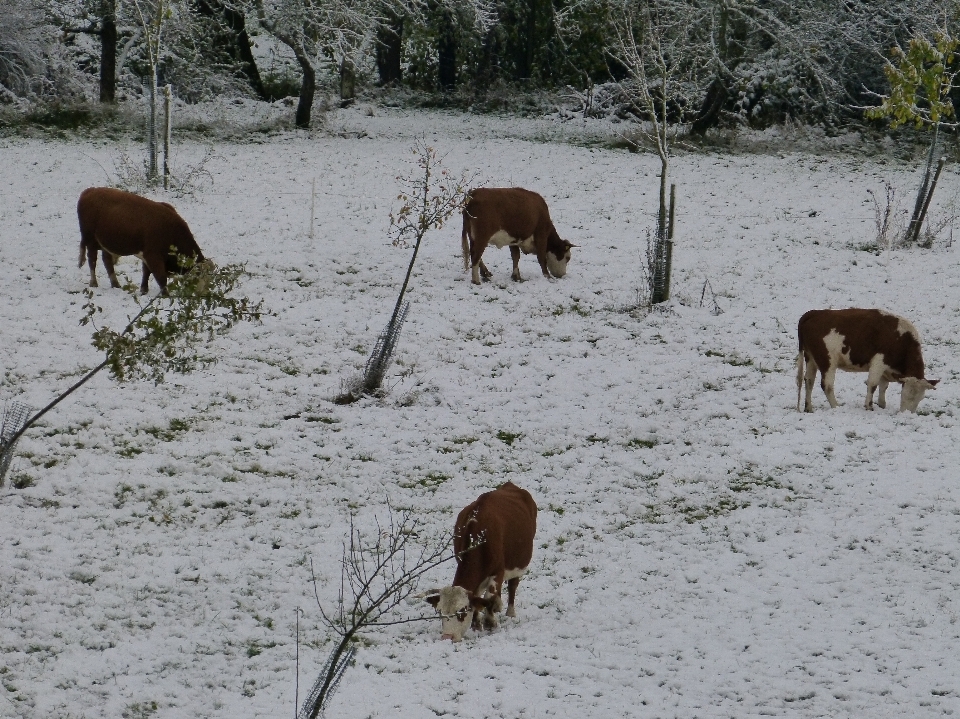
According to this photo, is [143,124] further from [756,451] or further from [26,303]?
[756,451]

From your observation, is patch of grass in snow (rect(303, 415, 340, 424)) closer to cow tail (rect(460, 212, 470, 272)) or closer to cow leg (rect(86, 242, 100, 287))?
cow leg (rect(86, 242, 100, 287))

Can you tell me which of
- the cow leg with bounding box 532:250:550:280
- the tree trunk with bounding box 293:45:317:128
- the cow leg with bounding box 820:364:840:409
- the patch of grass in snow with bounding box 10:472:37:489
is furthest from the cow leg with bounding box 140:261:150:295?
the tree trunk with bounding box 293:45:317:128

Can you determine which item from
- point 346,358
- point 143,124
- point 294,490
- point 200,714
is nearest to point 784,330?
point 346,358

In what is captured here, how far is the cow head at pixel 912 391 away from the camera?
480 inches

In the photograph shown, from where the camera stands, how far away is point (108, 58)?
28594 mm

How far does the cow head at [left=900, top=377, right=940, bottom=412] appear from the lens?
1220 cm

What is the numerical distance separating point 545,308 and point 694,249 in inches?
182

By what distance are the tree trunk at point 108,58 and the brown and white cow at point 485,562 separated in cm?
2427

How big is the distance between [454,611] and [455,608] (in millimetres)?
26

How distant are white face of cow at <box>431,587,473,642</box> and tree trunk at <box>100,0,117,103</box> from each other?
24.7m

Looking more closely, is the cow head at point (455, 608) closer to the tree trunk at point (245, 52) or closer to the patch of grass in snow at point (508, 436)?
the patch of grass in snow at point (508, 436)

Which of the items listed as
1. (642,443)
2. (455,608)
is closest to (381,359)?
(642,443)

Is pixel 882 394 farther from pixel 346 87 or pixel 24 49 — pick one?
pixel 24 49

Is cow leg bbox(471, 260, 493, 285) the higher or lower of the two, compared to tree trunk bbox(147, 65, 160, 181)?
lower
